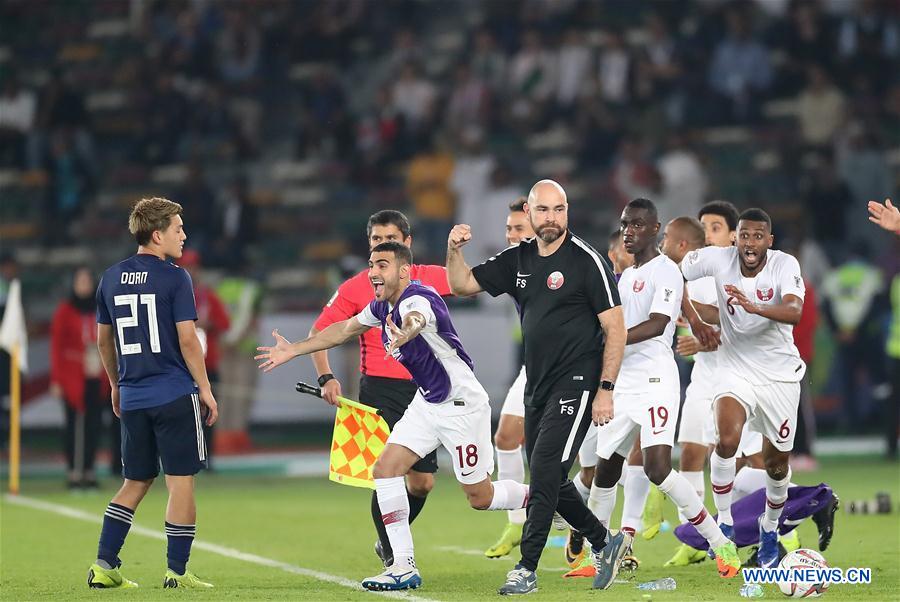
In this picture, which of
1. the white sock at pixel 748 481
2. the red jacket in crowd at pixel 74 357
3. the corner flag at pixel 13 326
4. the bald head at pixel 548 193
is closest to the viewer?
the bald head at pixel 548 193

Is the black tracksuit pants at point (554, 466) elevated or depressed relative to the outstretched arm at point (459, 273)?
depressed

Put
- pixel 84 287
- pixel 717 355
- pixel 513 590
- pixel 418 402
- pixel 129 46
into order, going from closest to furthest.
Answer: pixel 513 590 < pixel 418 402 < pixel 717 355 < pixel 84 287 < pixel 129 46

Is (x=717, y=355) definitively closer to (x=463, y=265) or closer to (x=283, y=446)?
(x=463, y=265)

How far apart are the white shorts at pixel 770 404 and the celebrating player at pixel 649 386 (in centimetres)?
44

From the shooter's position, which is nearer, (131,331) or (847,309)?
(131,331)

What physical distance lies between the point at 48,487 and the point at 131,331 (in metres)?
8.06

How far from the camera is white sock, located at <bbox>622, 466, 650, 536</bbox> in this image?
10.1 meters

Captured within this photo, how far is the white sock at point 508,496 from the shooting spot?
9.32m

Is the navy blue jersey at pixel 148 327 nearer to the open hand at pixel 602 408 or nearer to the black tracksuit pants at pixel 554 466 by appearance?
the black tracksuit pants at pixel 554 466

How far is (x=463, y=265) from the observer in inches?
356

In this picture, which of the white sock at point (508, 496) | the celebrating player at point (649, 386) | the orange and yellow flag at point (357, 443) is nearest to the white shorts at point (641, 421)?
the celebrating player at point (649, 386)

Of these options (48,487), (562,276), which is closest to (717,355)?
(562,276)

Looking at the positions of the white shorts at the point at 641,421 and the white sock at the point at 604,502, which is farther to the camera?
the white sock at the point at 604,502

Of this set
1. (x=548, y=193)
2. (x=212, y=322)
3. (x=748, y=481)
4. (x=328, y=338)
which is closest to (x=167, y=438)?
(x=328, y=338)
